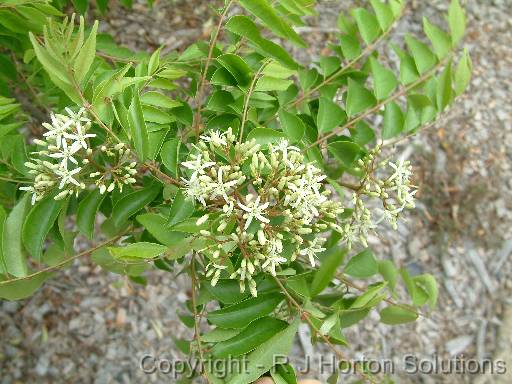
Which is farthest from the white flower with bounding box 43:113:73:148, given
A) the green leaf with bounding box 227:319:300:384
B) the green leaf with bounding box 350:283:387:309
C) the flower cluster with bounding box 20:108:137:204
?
the green leaf with bounding box 350:283:387:309

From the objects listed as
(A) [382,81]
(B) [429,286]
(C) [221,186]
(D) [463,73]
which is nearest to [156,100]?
(C) [221,186]

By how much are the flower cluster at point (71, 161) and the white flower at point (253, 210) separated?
24 cm

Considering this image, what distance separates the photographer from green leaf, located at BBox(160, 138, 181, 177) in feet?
3.84

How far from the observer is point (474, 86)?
11.6 feet

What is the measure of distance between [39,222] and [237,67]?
1.73ft

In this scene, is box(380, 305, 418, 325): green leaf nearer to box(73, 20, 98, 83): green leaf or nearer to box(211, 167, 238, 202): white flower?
box(211, 167, 238, 202): white flower

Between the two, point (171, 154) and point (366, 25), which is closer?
point (171, 154)

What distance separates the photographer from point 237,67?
4.08 ft

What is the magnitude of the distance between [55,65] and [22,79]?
101 centimetres

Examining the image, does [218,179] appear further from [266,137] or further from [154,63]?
[154,63]

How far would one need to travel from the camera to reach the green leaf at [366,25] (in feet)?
5.32

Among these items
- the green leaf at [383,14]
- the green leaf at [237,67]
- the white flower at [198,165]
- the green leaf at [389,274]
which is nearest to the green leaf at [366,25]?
the green leaf at [383,14]

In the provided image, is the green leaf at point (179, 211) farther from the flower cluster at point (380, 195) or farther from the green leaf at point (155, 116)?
the flower cluster at point (380, 195)

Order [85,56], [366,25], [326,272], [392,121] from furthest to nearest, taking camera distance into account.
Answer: [366,25]
[392,121]
[326,272]
[85,56]
